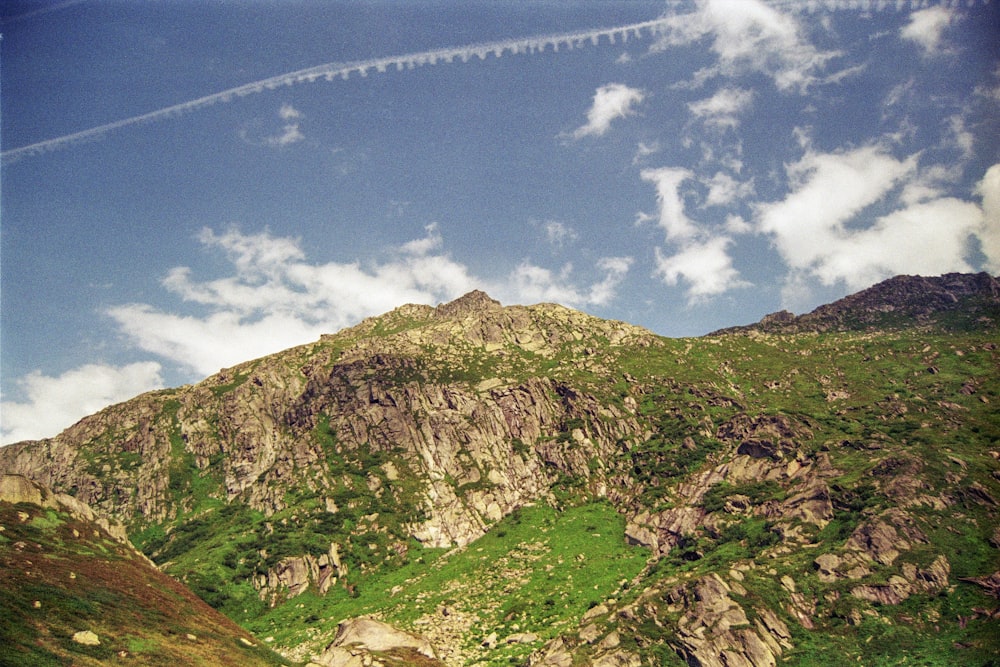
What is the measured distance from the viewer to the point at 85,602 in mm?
50500

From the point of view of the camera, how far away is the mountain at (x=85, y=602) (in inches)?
1750

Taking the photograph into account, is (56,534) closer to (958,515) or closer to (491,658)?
(491,658)

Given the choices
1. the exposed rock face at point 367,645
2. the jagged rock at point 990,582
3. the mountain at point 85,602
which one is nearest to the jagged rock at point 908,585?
the jagged rock at point 990,582

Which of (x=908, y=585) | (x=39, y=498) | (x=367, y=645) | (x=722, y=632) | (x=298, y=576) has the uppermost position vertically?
(x=39, y=498)

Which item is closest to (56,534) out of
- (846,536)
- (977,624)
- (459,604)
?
(459,604)

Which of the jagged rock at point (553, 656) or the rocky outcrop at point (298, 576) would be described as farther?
the rocky outcrop at point (298, 576)

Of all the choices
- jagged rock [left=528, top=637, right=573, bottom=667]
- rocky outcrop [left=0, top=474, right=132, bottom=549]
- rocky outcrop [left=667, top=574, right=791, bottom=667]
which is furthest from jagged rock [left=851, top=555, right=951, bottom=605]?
rocky outcrop [left=0, top=474, right=132, bottom=549]

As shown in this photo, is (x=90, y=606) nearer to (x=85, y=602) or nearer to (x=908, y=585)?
(x=85, y=602)

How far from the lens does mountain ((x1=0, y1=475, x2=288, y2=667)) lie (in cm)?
4444

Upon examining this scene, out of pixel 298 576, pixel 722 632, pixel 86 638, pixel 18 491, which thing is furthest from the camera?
pixel 298 576

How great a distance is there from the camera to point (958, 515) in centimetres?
14062

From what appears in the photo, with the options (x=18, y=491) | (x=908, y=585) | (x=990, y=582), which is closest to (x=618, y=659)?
(x=908, y=585)

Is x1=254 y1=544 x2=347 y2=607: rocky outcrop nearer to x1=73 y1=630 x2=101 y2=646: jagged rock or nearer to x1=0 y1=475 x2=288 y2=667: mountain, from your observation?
x1=0 y1=475 x2=288 y2=667: mountain

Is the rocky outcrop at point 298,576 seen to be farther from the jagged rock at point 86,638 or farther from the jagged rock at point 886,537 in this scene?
the jagged rock at point 886,537
